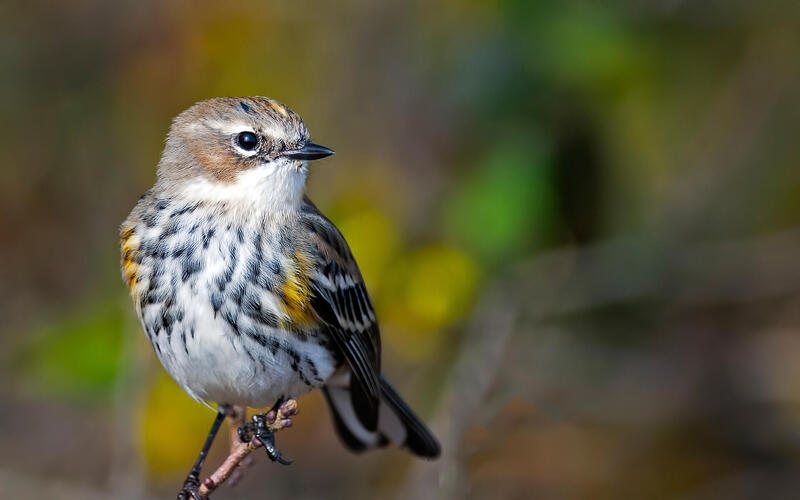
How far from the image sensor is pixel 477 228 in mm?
5188

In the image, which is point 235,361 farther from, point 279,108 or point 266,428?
point 279,108

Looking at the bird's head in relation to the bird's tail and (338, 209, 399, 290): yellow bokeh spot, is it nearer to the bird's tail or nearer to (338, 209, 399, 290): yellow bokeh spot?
the bird's tail

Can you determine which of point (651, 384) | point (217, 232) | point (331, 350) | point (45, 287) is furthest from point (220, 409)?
point (651, 384)

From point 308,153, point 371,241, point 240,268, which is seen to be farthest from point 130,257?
point 371,241

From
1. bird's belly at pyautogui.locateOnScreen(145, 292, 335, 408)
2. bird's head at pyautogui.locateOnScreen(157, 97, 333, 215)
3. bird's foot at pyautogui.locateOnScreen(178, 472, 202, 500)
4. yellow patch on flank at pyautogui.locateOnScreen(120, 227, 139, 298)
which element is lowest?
bird's foot at pyautogui.locateOnScreen(178, 472, 202, 500)

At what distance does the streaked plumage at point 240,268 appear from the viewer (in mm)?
3365

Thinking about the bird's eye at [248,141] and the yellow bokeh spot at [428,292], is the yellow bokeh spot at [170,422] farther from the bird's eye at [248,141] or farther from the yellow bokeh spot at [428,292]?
the bird's eye at [248,141]

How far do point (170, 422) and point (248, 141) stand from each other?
1.86 meters

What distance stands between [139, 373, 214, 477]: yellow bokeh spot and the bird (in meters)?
0.97

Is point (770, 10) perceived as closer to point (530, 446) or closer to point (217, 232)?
point (530, 446)

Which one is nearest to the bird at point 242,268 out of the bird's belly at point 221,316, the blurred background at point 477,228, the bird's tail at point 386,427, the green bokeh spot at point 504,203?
the bird's belly at point 221,316

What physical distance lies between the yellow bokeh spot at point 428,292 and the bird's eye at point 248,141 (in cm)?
166

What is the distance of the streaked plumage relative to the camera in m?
3.37

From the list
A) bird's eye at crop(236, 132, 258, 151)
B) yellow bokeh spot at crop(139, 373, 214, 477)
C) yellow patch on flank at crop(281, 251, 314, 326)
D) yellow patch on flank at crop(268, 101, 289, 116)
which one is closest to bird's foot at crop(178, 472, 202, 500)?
yellow patch on flank at crop(281, 251, 314, 326)
